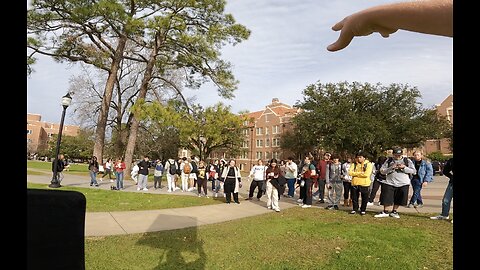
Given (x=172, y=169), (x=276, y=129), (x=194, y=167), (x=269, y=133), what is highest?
(x=276, y=129)

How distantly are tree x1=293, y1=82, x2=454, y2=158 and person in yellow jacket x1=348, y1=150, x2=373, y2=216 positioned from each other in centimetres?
3362

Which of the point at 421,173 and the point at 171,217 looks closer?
the point at 171,217

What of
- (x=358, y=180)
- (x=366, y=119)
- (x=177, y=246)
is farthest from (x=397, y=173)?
(x=366, y=119)

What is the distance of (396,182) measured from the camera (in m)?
9.47

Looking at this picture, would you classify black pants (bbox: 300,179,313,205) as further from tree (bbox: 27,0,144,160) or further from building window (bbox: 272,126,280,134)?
building window (bbox: 272,126,280,134)

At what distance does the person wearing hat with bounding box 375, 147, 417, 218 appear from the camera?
9414 mm

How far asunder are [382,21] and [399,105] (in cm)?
5059

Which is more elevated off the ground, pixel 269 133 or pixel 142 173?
pixel 269 133

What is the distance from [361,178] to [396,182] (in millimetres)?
1047

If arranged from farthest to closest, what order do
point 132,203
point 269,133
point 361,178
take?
point 269,133 < point 132,203 < point 361,178

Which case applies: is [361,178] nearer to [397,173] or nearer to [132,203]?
[397,173]

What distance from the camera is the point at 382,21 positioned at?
3.89 feet

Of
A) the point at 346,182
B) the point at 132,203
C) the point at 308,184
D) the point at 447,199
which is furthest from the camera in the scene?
the point at 308,184
